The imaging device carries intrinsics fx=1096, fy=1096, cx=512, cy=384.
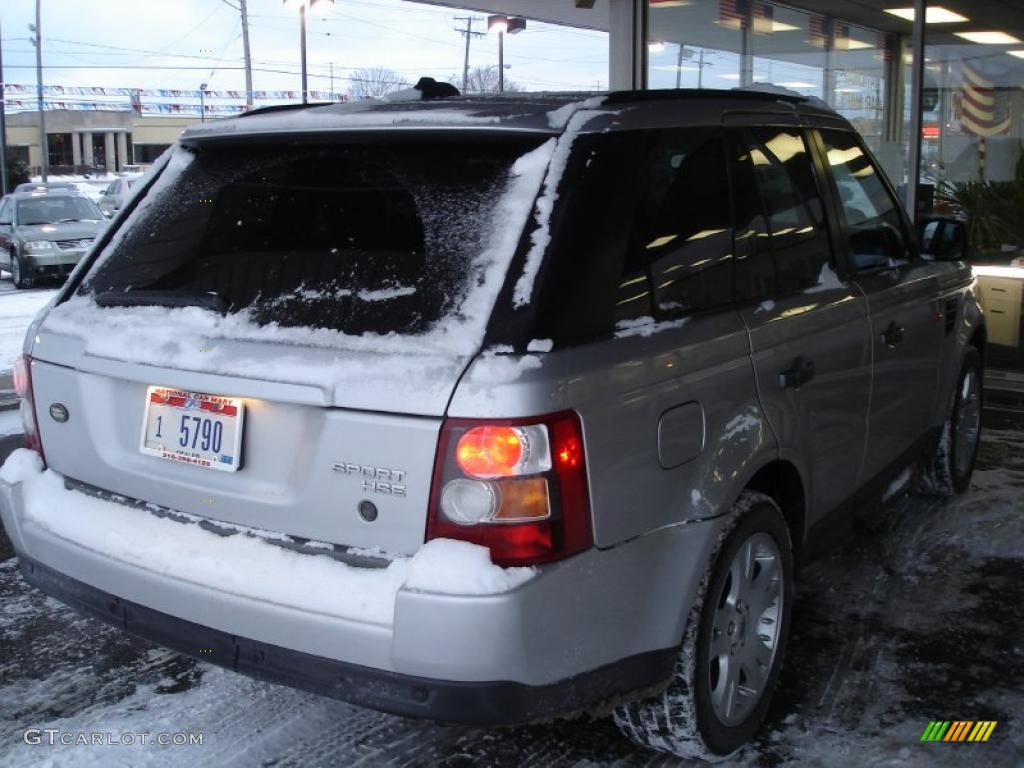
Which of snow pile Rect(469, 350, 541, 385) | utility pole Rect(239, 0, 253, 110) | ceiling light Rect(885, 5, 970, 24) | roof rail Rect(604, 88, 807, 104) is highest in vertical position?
utility pole Rect(239, 0, 253, 110)

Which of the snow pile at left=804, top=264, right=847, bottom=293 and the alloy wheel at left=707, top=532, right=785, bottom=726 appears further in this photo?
the snow pile at left=804, top=264, right=847, bottom=293

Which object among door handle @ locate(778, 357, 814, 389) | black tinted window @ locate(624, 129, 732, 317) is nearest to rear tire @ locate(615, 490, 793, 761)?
door handle @ locate(778, 357, 814, 389)

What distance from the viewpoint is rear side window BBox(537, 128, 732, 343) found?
8.39 feet

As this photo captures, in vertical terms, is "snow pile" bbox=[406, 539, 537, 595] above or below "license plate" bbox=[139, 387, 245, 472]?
below

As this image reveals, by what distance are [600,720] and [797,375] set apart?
1.19 m

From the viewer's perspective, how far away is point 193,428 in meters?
2.74

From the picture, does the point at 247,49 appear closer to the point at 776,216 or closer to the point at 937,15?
the point at 937,15

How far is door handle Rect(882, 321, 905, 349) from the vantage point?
13.0 ft

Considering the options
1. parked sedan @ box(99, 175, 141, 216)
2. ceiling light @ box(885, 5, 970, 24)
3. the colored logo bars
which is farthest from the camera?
parked sedan @ box(99, 175, 141, 216)

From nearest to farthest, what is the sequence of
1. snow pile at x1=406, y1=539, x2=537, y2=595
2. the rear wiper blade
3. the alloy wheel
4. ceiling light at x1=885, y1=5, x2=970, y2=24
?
snow pile at x1=406, y1=539, x2=537, y2=595 → the rear wiper blade → the alloy wheel → ceiling light at x1=885, y1=5, x2=970, y2=24

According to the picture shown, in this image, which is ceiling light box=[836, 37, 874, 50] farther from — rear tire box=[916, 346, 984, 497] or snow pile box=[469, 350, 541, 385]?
snow pile box=[469, 350, 541, 385]

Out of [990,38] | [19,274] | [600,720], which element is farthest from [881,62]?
[19,274]

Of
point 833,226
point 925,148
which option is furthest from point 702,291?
point 925,148

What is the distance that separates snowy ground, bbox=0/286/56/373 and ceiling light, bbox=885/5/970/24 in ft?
28.0
